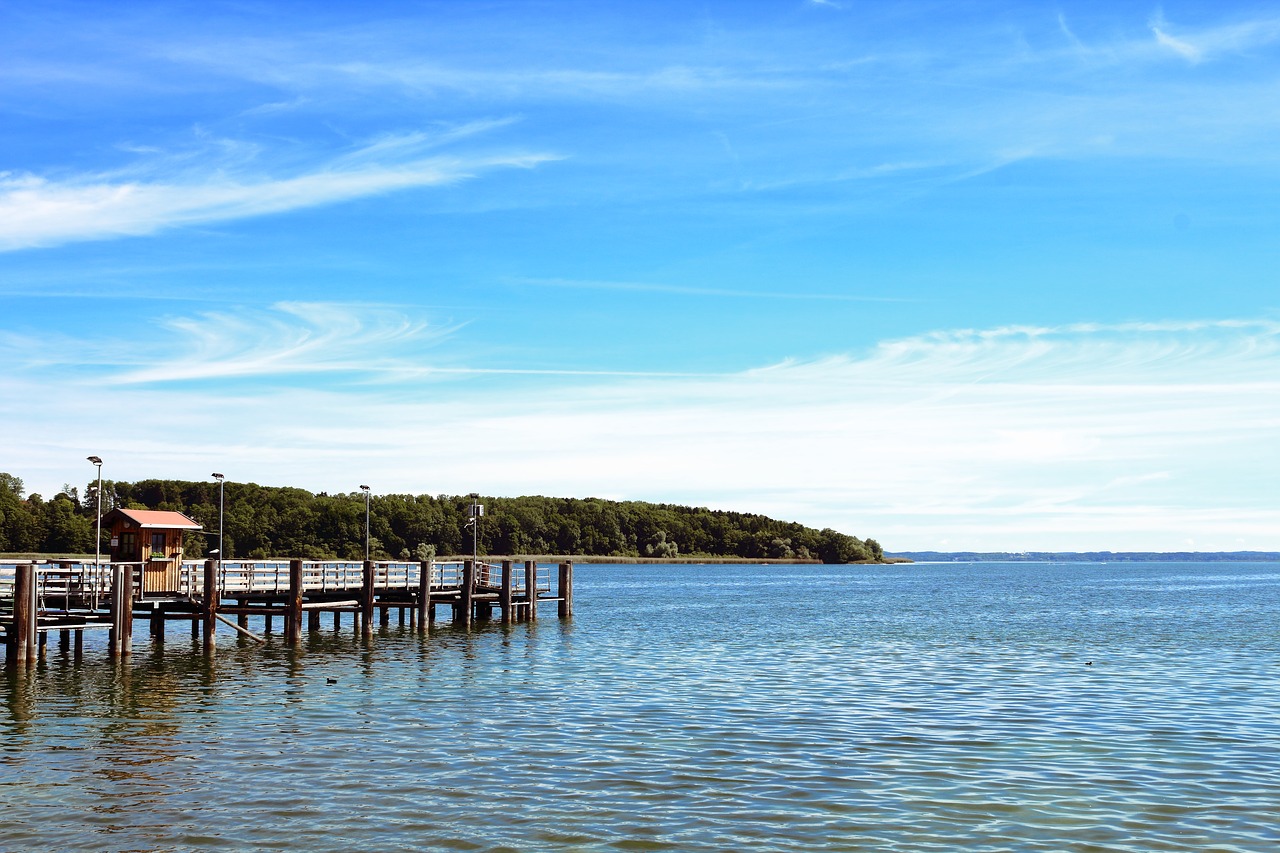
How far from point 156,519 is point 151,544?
0.89m

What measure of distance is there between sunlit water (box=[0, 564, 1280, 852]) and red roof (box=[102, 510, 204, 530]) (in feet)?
14.5

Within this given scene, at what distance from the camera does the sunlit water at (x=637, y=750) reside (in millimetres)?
17359

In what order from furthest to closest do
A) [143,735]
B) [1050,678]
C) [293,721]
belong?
1. [1050,678]
2. [293,721]
3. [143,735]

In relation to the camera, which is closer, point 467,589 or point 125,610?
point 125,610

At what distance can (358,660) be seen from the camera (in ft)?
134

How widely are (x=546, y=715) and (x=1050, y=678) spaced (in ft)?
55.2

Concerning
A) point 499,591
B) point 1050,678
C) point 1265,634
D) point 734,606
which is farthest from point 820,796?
point 734,606

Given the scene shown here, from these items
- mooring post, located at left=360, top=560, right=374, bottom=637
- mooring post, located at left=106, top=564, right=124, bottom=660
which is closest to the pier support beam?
mooring post, located at left=106, top=564, right=124, bottom=660

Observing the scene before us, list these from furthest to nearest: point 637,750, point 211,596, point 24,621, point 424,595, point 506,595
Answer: point 506,595, point 424,595, point 211,596, point 24,621, point 637,750

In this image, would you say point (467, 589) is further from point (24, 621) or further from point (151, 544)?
point (24, 621)

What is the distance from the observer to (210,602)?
42.7 metres

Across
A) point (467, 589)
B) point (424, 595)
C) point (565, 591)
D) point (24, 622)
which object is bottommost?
point (565, 591)

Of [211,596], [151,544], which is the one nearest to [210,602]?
[211,596]

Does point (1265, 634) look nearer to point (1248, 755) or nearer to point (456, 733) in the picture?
point (1248, 755)
